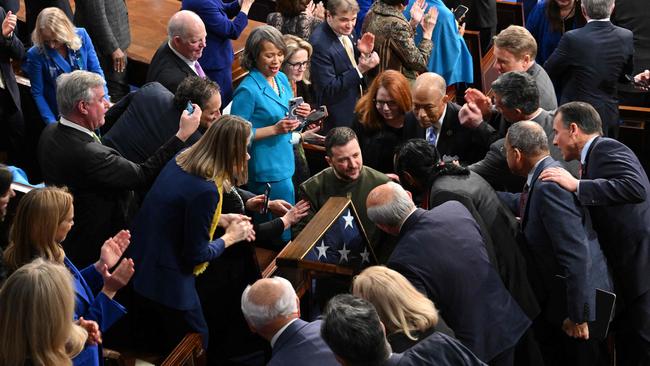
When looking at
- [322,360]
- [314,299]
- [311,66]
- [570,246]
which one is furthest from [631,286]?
[311,66]

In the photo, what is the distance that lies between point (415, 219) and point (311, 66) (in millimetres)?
2324

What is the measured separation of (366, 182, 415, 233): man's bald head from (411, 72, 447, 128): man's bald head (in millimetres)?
1198

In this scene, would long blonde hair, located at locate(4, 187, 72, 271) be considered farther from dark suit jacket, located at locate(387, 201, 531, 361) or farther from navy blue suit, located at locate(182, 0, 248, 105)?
navy blue suit, located at locate(182, 0, 248, 105)

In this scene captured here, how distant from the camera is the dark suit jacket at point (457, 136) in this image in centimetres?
499

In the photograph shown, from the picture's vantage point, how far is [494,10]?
7840 mm

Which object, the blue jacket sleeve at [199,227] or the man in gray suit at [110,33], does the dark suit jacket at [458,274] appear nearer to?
the blue jacket sleeve at [199,227]

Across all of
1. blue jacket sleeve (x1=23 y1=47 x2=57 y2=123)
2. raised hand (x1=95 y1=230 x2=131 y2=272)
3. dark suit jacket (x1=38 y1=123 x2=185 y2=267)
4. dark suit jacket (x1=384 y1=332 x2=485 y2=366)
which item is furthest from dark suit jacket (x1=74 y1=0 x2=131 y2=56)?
dark suit jacket (x1=384 y1=332 x2=485 y2=366)

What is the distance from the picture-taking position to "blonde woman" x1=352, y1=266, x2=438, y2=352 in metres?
3.17

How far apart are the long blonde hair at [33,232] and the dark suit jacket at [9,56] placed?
8.34 feet

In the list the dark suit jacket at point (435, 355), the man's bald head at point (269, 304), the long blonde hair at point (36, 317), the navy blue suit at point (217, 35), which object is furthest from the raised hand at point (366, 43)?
the long blonde hair at point (36, 317)

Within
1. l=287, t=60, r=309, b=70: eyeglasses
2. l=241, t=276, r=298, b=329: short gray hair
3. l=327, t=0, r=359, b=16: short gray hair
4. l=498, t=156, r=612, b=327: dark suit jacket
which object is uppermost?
l=327, t=0, r=359, b=16: short gray hair

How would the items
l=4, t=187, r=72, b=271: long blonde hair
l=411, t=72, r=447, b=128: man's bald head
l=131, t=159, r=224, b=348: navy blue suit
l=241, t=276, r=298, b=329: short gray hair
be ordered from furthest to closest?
l=411, t=72, r=447, b=128: man's bald head
l=131, t=159, r=224, b=348: navy blue suit
l=4, t=187, r=72, b=271: long blonde hair
l=241, t=276, r=298, b=329: short gray hair

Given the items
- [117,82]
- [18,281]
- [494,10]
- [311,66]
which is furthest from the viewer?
[494,10]

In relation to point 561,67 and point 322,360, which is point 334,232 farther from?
point 561,67
